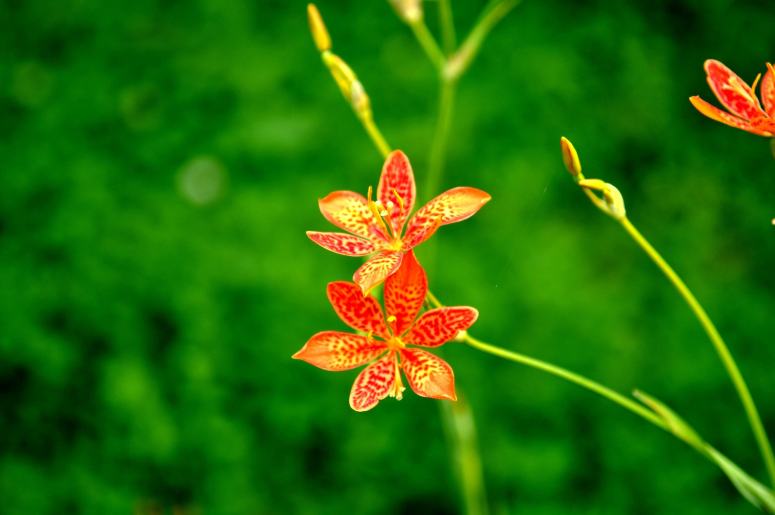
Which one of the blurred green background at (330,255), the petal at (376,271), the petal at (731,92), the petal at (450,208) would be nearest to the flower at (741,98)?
the petal at (731,92)

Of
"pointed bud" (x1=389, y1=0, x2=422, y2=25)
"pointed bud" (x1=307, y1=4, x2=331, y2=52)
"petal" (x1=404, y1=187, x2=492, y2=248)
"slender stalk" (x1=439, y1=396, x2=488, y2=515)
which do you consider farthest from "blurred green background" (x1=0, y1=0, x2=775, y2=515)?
"petal" (x1=404, y1=187, x2=492, y2=248)

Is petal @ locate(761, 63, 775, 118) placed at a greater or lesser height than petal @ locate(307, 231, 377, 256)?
greater

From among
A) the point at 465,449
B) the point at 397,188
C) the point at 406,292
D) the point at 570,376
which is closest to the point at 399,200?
the point at 397,188

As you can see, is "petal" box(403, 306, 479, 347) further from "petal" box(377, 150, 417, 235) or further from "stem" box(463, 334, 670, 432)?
"petal" box(377, 150, 417, 235)

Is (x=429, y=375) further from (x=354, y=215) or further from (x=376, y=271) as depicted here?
(x=354, y=215)

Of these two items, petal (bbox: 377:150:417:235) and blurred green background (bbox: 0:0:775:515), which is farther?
blurred green background (bbox: 0:0:775:515)

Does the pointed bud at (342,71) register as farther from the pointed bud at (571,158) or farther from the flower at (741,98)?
the flower at (741,98)

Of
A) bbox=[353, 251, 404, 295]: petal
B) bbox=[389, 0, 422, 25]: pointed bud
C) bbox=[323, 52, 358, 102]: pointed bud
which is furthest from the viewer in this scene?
bbox=[389, 0, 422, 25]: pointed bud

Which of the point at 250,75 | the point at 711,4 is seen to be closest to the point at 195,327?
the point at 250,75
